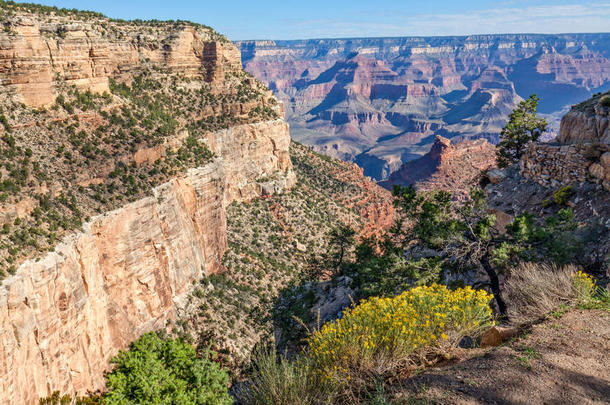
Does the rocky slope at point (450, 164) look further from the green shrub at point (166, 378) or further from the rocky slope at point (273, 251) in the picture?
the green shrub at point (166, 378)

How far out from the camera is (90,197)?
2675 cm

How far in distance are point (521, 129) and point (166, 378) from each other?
101ft

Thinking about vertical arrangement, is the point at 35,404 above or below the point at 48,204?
below

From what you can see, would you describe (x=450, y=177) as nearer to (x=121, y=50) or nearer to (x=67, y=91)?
(x=121, y=50)

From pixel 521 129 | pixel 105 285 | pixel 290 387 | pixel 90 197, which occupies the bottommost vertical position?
pixel 105 285

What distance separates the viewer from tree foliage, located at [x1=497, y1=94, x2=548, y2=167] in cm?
3109

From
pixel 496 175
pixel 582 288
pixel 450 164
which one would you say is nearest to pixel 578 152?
pixel 496 175

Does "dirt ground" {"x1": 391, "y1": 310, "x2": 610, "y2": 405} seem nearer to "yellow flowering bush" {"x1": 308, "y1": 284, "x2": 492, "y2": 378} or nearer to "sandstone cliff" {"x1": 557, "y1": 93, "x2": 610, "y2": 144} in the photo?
"yellow flowering bush" {"x1": 308, "y1": 284, "x2": 492, "y2": 378}

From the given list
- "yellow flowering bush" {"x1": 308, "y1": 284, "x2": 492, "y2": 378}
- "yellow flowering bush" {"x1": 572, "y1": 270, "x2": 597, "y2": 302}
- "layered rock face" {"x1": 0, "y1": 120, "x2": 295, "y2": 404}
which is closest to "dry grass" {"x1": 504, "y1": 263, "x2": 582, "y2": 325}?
"yellow flowering bush" {"x1": 572, "y1": 270, "x2": 597, "y2": 302}

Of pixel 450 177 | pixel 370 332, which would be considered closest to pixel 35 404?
pixel 370 332

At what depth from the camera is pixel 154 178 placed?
3212 cm

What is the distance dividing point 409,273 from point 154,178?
22.8m

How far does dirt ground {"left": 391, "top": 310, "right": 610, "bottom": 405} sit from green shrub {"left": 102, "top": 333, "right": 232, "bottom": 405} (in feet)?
41.1

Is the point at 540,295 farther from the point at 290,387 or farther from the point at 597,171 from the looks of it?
the point at 597,171
